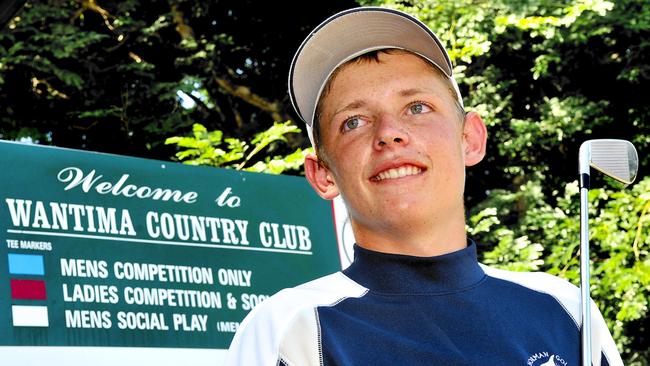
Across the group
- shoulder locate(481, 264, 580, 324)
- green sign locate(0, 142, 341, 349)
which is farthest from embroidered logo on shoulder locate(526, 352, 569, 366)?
green sign locate(0, 142, 341, 349)

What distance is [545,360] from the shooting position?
1.70m

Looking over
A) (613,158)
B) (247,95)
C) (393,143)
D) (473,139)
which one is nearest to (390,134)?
(393,143)

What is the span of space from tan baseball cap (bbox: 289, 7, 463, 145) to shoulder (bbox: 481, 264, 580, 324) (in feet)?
1.17

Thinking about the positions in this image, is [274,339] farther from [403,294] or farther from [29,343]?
[29,343]

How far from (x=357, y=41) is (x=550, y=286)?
1.72 ft

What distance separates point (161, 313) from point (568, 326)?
185 cm

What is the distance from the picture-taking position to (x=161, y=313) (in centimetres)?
343

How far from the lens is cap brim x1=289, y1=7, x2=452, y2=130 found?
1871 mm

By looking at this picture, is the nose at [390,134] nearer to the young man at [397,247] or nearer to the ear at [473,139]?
the young man at [397,247]

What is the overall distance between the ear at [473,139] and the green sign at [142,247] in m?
1.63

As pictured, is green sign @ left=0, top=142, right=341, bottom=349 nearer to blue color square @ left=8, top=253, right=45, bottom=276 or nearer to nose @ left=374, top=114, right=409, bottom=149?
blue color square @ left=8, top=253, right=45, bottom=276

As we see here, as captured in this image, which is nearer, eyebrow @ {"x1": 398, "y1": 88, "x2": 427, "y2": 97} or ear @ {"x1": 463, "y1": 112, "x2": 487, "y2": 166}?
eyebrow @ {"x1": 398, "y1": 88, "x2": 427, "y2": 97}

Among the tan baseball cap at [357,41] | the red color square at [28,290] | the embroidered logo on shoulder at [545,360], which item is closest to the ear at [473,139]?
the tan baseball cap at [357,41]

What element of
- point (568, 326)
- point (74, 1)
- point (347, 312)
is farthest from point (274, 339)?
point (74, 1)
